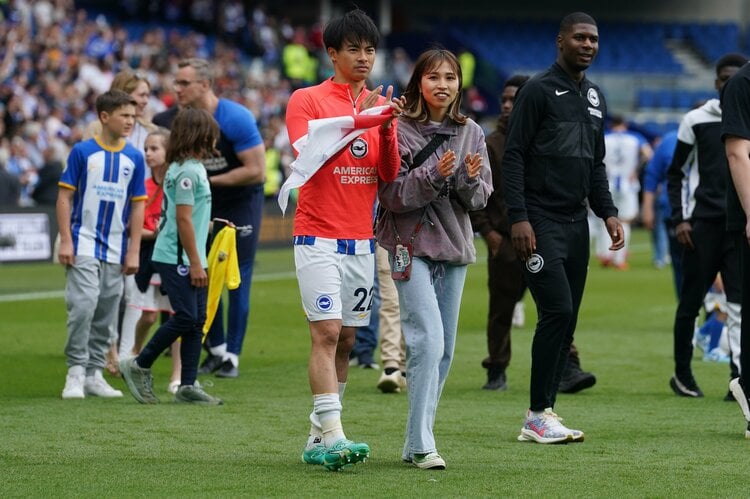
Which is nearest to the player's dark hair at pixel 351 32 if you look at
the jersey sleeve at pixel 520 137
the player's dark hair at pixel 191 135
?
the jersey sleeve at pixel 520 137

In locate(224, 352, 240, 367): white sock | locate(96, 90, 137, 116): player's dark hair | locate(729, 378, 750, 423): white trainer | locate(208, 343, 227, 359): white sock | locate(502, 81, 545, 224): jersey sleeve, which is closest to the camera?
locate(502, 81, 545, 224): jersey sleeve

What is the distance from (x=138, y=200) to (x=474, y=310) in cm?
779

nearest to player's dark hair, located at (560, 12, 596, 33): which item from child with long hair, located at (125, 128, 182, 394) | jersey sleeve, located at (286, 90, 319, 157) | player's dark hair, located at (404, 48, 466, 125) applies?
player's dark hair, located at (404, 48, 466, 125)

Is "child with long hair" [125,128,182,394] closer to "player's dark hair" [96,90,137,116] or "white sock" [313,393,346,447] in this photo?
"player's dark hair" [96,90,137,116]

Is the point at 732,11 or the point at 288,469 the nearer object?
the point at 288,469

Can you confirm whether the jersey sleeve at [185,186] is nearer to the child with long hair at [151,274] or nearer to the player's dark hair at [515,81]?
the child with long hair at [151,274]

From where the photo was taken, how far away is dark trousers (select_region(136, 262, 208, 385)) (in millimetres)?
8859

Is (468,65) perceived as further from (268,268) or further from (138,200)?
(138,200)

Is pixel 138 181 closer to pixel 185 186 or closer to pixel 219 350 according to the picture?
pixel 185 186

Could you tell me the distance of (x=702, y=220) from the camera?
31.6 ft

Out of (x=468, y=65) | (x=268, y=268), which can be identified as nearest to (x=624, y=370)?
(x=268, y=268)

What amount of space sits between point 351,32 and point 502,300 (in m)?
3.88

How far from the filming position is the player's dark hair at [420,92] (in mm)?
6703

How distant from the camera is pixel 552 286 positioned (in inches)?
292
